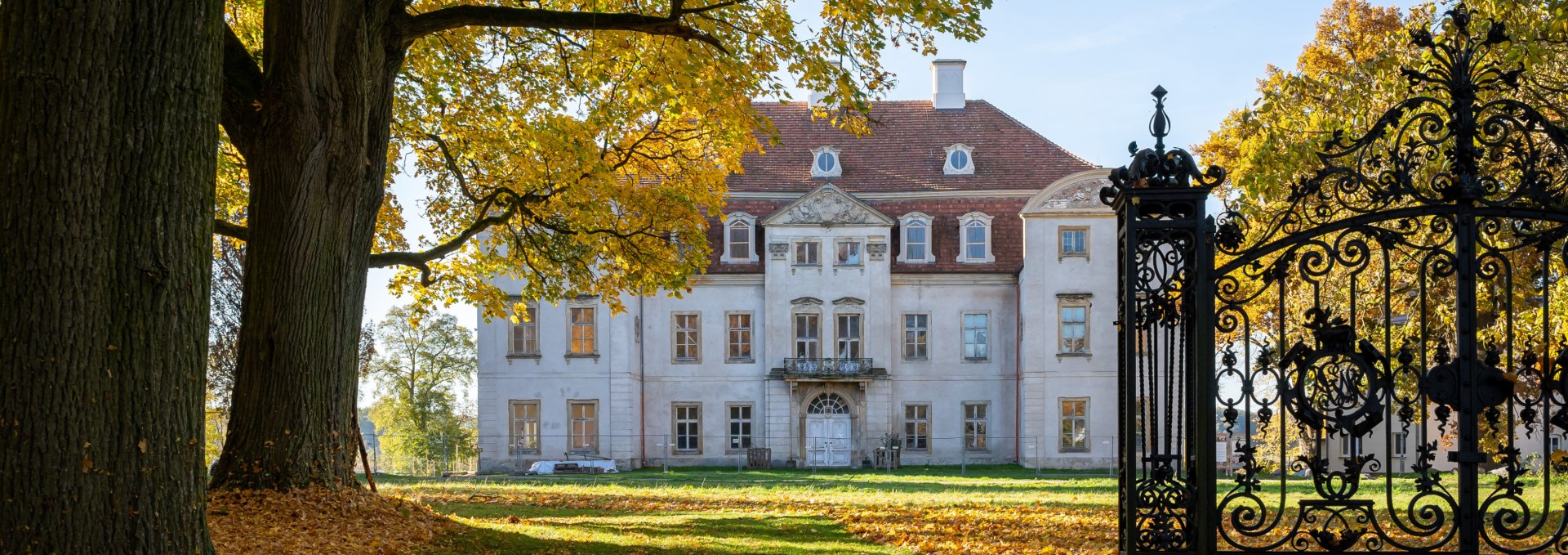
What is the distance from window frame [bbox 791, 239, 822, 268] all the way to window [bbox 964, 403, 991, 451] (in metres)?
5.34

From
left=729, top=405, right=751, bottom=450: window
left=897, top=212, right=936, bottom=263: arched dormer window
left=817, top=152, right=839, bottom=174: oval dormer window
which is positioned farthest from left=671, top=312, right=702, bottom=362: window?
left=897, top=212, right=936, bottom=263: arched dormer window

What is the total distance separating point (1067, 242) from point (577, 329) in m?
12.3

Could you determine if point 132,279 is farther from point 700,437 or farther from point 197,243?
point 700,437

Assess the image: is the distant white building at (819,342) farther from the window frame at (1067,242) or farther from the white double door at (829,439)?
the window frame at (1067,242)

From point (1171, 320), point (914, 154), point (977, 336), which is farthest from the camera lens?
point (914, 154)

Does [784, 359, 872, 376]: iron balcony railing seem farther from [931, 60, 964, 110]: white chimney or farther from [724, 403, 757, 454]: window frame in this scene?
[931, 60, 964, 110]: white chimney

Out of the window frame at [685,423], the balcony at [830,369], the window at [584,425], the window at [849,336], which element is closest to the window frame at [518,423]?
the window at [584,425]

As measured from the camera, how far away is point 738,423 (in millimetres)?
34875

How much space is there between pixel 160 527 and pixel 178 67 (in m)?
2.00

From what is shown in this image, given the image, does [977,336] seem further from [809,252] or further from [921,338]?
[809,252]

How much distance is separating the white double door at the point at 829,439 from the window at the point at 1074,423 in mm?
5289

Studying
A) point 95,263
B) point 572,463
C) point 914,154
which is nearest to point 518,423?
point 572,463

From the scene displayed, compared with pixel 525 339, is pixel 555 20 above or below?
above

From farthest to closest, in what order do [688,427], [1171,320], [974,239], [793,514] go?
1. [688,427]
2. [974,239]
3. [793,514]
4. [1171,320]
